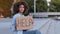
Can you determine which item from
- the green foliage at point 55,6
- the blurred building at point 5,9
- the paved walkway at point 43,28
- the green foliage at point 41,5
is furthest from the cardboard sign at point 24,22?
the green foliage at point 55,6

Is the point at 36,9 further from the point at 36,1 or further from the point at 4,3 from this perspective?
the point at 4,3

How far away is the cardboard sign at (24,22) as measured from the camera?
3.16 meters

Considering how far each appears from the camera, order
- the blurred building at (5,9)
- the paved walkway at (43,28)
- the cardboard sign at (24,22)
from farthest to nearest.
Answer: the blurred building at (5,9)
the paved walkway at (43,28)
the cardboard sign at (24,22)

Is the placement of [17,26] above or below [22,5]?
below

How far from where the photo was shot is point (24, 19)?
3234mm

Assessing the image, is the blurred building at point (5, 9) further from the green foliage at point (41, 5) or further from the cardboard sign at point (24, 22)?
the cardboard sign at point (24, 22)

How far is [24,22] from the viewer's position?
3.23m

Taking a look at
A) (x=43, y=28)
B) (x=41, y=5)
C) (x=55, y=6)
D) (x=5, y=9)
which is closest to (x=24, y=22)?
(x=43, y=28)

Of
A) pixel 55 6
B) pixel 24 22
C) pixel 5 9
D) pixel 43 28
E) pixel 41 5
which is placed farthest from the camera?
pixel 55 6

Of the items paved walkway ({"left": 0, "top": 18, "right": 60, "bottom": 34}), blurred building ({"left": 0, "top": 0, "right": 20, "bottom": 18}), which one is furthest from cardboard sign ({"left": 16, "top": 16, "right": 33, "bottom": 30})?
blurred building ({"left": 0, "top": 0, "right": 20, "bottom": 18})

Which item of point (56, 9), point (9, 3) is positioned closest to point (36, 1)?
point (56, 9)

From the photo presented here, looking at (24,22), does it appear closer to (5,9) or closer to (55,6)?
(5,9)

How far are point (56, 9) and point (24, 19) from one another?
21.0m

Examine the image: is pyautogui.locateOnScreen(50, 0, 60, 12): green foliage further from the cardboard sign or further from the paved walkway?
the cardboard sign
